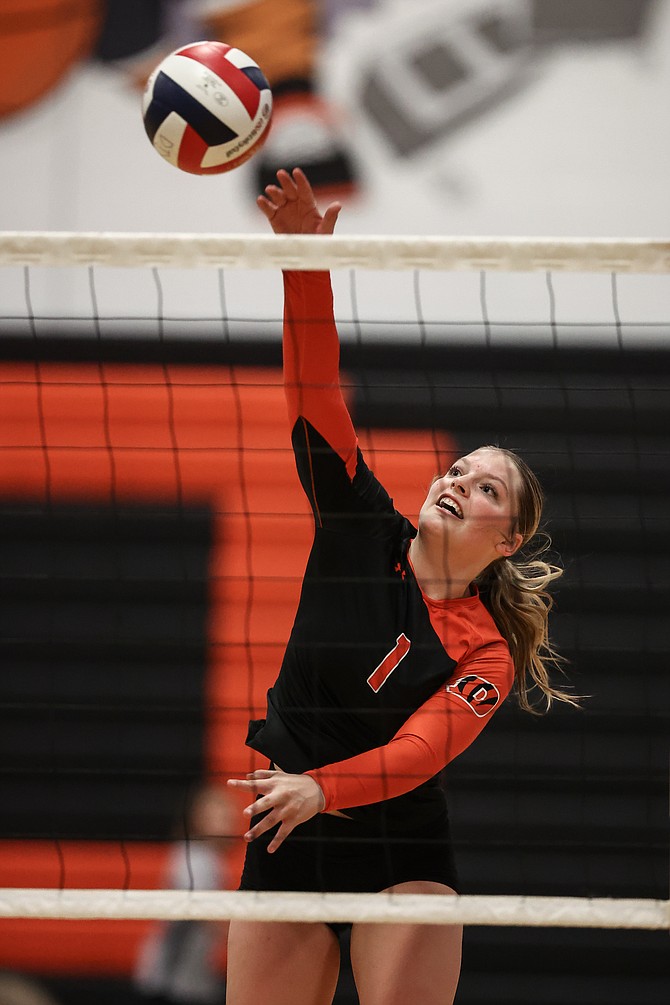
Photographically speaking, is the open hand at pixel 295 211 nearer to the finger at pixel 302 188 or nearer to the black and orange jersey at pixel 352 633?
the finger at pixel 302 188

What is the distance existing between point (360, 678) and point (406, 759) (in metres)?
0.29

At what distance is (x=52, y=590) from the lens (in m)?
4.61

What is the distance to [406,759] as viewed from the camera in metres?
2.33

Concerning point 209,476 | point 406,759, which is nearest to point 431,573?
point 406,759

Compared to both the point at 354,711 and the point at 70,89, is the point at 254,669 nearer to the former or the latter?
the point at 354,711

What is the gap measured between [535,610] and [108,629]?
232cm

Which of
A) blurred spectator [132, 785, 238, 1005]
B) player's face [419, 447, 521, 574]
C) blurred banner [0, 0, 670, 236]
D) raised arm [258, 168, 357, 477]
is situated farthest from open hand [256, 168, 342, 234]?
blurred spectator [132, 785, 238, 1005]

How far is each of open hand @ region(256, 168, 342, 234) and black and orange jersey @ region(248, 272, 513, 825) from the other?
131 mm

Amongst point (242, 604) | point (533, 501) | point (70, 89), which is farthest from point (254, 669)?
point (70, 89)

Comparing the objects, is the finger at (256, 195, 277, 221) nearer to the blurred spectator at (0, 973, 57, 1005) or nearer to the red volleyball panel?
the red volleyball panel

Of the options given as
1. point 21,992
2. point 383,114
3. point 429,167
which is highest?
point 383,114

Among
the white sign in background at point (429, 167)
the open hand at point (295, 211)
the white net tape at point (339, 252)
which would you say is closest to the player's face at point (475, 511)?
the white net tape at point (339, 252)

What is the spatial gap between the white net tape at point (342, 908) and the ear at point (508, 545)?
87 centimetres

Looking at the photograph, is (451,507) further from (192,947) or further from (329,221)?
(192,947)
